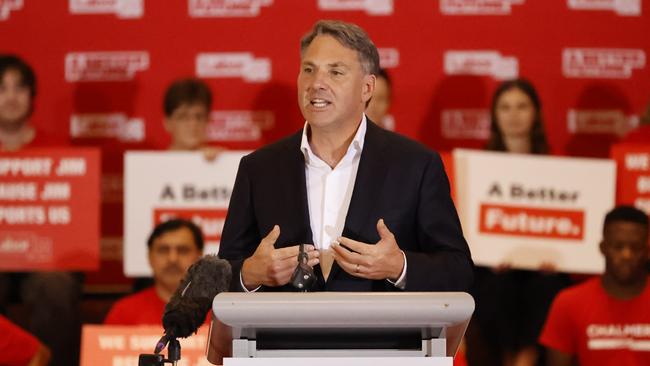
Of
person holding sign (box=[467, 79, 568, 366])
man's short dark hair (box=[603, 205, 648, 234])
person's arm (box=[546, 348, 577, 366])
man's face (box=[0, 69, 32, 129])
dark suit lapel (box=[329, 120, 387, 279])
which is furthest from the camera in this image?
man's face (box=[0, 69, 32, 129])

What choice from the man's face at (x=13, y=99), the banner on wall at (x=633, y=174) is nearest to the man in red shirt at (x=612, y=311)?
the banner on wall at (x=633, y=174)

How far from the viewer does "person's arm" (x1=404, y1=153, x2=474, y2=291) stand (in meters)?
2.44

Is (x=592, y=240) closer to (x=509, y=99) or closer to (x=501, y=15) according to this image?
(x=509, y=99)

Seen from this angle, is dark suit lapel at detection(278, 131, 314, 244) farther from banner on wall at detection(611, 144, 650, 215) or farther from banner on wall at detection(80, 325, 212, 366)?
banner on wall at detection(611, 144, 650, 215)

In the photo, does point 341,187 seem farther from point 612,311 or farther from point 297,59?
point 297,59

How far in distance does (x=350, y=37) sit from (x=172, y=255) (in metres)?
2.46

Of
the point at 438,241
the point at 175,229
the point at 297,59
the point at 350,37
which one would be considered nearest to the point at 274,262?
the point at 438,241

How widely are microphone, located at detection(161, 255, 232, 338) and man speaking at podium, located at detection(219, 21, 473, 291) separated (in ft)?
0.96

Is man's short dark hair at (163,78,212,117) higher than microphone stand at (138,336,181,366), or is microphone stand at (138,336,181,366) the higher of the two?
man's short dark hair at (163,78,212,117)

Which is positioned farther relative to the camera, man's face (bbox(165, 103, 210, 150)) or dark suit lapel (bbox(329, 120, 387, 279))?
man's face (bbox(165, 103, 210, 150))

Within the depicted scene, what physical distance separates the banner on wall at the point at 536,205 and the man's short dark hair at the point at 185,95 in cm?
134

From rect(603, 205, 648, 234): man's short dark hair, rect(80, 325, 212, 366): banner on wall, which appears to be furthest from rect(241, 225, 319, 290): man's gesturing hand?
rect(603, 205, 648, 234): man's short dark hair

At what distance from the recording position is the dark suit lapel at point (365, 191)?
8.38 feet

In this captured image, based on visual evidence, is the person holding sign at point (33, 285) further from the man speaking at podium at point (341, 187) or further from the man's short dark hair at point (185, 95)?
the man speaking at podium at point (341, 187)
